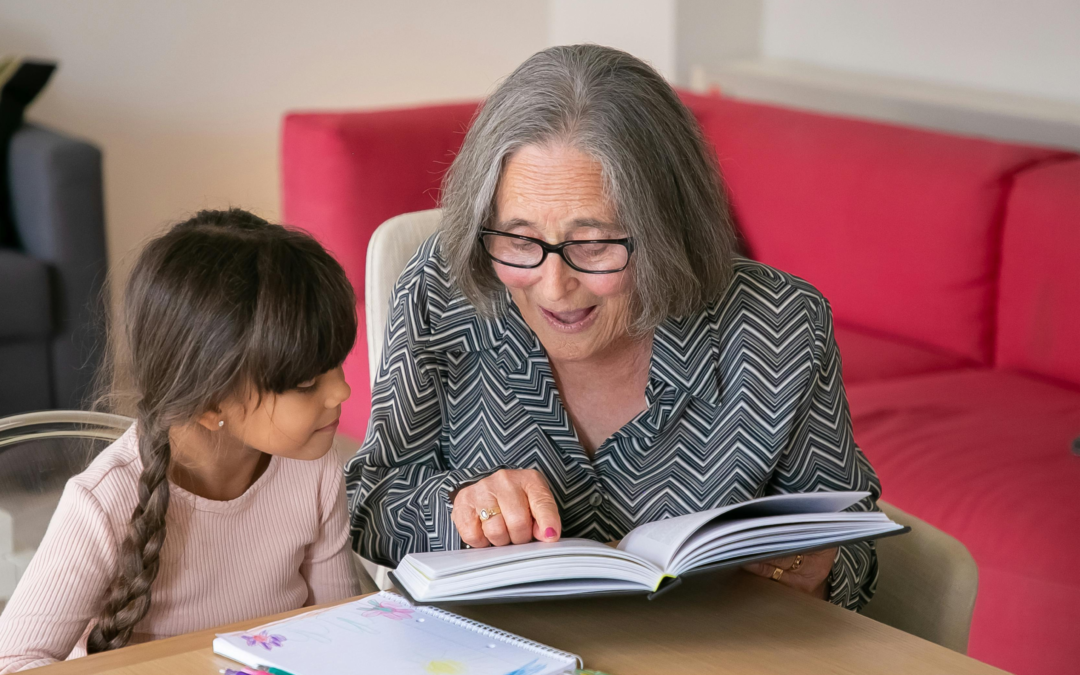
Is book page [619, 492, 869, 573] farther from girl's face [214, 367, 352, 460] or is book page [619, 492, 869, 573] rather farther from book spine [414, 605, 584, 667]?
girl's face [214, 367, 352, 460]

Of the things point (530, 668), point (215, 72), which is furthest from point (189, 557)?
point (215, 72)

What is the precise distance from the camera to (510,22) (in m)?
4.24

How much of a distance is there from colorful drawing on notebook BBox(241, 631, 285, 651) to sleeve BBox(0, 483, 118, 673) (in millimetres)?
215

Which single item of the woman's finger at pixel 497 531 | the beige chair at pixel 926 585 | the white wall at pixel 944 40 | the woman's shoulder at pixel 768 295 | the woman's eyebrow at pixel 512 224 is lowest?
the beige chair at pixel 926 585

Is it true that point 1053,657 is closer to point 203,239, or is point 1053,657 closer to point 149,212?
point 203,239

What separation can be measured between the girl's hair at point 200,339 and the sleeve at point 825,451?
0.51 metres

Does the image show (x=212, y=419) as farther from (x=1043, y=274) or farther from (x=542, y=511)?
(x=1043, y=274)

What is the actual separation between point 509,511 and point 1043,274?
170cm

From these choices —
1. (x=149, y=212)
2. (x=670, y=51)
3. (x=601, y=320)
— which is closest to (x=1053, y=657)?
(x=601, y=320)

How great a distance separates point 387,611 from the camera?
926mm

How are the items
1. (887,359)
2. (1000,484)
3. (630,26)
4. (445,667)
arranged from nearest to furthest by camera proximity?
(445,667) → (1000,484) → (887,359) → (630,26)

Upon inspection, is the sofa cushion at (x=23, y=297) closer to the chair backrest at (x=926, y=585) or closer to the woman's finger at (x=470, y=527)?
the woman's finger at (x=470, y=527)

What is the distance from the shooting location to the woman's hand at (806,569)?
43.6 inches

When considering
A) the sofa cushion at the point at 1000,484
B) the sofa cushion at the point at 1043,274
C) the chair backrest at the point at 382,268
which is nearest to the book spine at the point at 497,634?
the chair backrest at the point at 382,268
